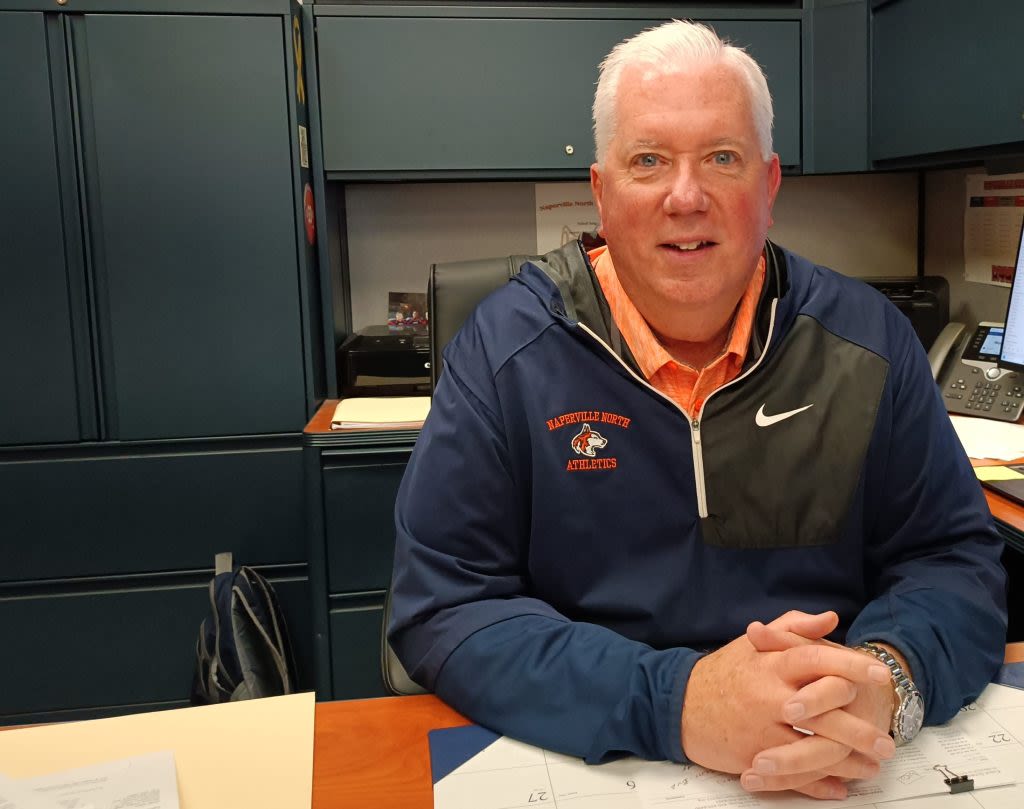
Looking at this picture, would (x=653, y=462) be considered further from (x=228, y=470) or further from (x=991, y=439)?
(x=228, y=470)

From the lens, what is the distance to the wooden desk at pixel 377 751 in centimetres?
77

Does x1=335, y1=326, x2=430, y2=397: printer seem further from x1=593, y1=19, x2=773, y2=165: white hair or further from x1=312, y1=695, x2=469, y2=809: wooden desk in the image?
x1=312, y1=695, x2=469, y2=809: wooden desk

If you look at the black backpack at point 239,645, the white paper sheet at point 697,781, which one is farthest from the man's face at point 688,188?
the black backpack at point 239,645

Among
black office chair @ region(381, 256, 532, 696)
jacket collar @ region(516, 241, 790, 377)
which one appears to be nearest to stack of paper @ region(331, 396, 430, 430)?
black office chair @ region(381, 256, 532, 696)

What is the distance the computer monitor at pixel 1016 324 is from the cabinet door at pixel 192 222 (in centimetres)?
168

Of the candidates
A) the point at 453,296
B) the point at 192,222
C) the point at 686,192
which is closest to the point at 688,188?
the point at 686,192

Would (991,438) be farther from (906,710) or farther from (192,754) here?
(192,754)

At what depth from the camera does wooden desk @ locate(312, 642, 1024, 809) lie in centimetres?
77

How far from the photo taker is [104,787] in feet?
2.55

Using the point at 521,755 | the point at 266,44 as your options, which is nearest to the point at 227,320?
the point at 266,44

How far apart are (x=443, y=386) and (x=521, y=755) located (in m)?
0.49

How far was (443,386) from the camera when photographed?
1.17 m

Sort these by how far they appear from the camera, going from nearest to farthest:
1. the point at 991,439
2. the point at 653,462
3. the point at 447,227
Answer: the point at 653,462
the point at 991,439
the point at 447,227

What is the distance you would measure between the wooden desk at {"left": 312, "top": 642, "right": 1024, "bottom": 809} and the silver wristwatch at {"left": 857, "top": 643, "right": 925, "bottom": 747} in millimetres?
397
